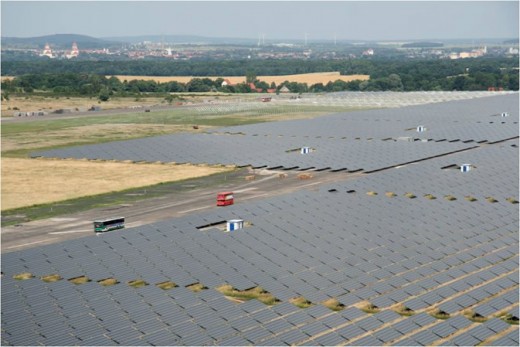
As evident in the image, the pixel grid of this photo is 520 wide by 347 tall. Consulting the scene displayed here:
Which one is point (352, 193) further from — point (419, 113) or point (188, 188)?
point (419, 113)

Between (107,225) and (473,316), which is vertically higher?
(473,316)

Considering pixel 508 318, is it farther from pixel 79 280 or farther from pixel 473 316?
pixel 79 280

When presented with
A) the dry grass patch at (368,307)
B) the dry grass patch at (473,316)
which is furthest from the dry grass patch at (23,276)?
the dry grass patch at (473,316)

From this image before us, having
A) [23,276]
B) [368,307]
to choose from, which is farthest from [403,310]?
[23,276]

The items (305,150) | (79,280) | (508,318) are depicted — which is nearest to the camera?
(508,318)

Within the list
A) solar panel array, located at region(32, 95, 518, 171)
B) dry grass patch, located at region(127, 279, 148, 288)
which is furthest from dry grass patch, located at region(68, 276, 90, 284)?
solar panel array, located at region(32, 95, 518, 171)

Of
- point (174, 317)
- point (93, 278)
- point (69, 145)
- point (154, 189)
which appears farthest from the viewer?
point (69, 145)

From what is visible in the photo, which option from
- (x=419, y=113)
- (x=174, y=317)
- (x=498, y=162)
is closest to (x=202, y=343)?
(x=174, y=317)
